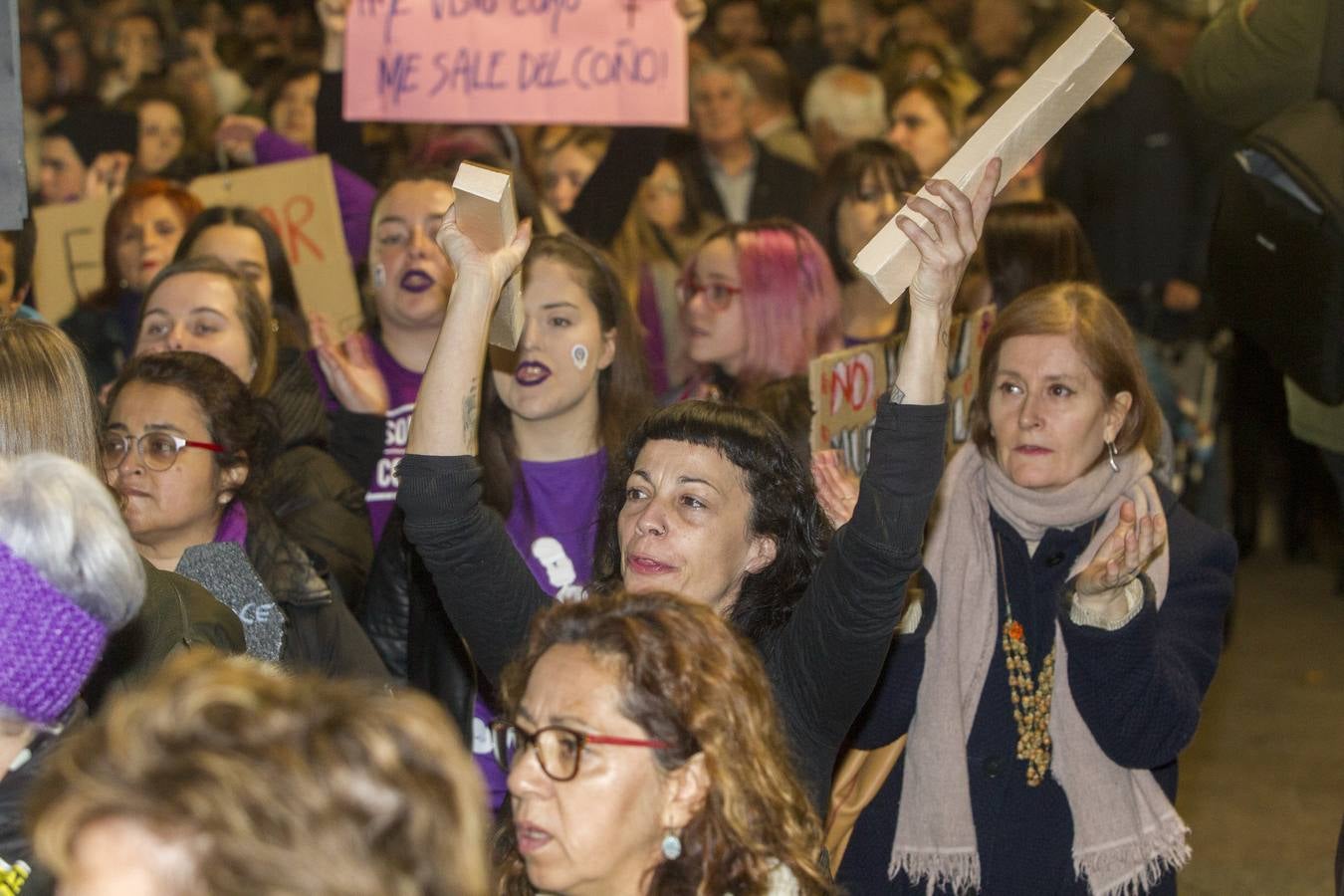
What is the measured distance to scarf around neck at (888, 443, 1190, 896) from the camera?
3.55 meters

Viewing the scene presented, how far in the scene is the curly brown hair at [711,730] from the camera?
2.35 metres

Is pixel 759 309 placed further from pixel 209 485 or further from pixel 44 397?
pixel 44 397

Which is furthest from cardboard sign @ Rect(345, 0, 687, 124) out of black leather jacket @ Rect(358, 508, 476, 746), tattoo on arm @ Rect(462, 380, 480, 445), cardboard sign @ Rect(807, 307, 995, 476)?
tattoo on arm @ Rect(462, 380, 480, 445)

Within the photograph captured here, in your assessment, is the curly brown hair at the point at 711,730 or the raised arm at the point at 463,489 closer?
the curly brown hair at the point at 711,730

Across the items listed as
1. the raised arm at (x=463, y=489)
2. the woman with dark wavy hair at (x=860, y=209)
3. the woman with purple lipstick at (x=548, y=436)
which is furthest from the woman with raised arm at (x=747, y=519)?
the woman with dark wavy hair at (x=860, y=209)

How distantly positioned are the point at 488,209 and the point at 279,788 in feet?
5.17

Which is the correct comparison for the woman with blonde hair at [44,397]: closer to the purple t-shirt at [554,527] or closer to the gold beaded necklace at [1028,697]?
the purple t-shirt at [554,527]

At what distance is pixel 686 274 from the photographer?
5348 mm

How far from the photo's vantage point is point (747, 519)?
319 centimetres

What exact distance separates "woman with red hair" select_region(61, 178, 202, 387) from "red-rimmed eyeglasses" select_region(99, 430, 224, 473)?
6.66ft

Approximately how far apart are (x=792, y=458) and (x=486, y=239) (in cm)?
68

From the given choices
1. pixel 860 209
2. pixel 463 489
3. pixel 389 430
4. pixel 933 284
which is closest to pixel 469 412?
pixel 463 489

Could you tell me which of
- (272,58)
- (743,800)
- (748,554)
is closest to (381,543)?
(748,554)

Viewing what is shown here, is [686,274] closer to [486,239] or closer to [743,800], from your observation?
[486,239]
